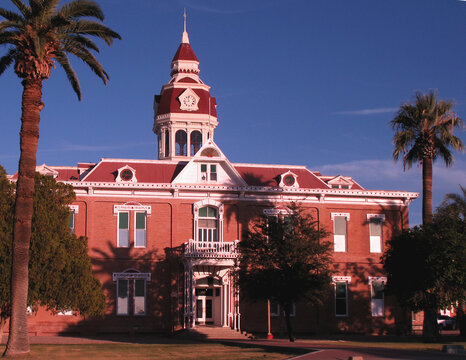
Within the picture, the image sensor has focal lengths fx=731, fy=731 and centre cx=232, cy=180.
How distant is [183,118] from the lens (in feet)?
184

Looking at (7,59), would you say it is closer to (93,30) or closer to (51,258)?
(93,30)

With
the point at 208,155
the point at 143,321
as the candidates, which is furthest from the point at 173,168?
the point at 143,321

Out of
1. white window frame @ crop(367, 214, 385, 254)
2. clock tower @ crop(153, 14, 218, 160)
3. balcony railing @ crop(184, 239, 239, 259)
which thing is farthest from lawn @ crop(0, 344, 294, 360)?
clock tower @ crop(153, 14, 218, 160)

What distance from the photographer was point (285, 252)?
3834cm

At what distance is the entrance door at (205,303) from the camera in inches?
1781

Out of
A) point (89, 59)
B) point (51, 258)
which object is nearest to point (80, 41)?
point (89, 59)

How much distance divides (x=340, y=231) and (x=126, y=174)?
14.4 metres

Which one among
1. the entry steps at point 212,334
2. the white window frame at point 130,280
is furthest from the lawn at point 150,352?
the white window frame at point 130,280

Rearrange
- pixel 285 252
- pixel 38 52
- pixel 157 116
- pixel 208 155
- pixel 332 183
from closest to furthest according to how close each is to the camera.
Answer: pixel 38 52, pixel 285 252, pixel 208 155, pixel 332 183, pixel 157 116

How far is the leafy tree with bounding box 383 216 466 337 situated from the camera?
122ft

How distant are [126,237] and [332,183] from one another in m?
15.3

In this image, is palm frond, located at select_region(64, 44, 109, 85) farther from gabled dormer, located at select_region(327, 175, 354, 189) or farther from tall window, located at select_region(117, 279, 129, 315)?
gabled dormer, located at select_region(327, 175, 354, 189)

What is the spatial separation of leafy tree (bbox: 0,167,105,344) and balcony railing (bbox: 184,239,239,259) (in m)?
8.25

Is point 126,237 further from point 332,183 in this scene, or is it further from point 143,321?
point 332,183
